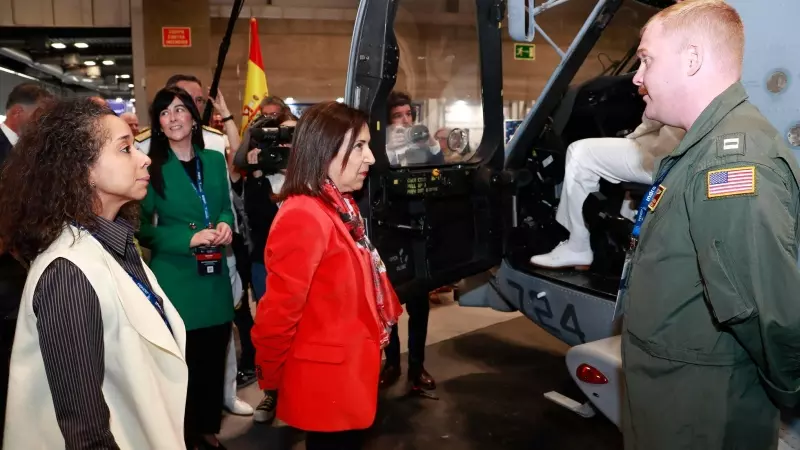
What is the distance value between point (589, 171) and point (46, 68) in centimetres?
1542

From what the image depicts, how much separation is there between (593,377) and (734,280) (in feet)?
4.45

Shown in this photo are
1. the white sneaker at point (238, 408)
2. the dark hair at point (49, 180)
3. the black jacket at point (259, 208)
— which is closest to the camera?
the dark hair at point (49, 180)

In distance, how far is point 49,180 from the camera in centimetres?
131

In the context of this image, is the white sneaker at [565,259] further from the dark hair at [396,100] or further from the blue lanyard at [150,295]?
the blue lanyard at [150,295]

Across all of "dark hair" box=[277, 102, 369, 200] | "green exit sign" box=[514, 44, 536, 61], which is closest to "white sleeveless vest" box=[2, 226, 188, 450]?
"dark hair" box=[277, 102, 369, 200]

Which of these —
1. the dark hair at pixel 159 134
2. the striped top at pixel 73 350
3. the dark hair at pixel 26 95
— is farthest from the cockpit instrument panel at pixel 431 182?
the dark hair at pixel 26 95

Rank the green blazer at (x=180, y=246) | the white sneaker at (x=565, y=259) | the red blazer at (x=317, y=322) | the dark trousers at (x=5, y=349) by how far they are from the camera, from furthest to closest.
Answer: the white sneaker at (x=565, y=259) → the green blazer at (x=180, y=246) → the red blazer at (x=317, y=322) → the dark trousers at (x=5, y=349)

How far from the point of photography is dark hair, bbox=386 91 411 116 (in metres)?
2.75

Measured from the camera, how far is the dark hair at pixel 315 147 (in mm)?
1975

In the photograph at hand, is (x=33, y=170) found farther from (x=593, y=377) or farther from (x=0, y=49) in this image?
(x=0, y=49)

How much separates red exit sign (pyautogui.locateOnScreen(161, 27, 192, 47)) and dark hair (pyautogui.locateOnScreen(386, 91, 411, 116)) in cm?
652

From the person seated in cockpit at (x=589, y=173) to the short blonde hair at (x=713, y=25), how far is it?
162 centimetres

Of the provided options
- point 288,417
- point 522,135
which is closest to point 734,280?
point 288,417

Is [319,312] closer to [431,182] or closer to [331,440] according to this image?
[331,440]
